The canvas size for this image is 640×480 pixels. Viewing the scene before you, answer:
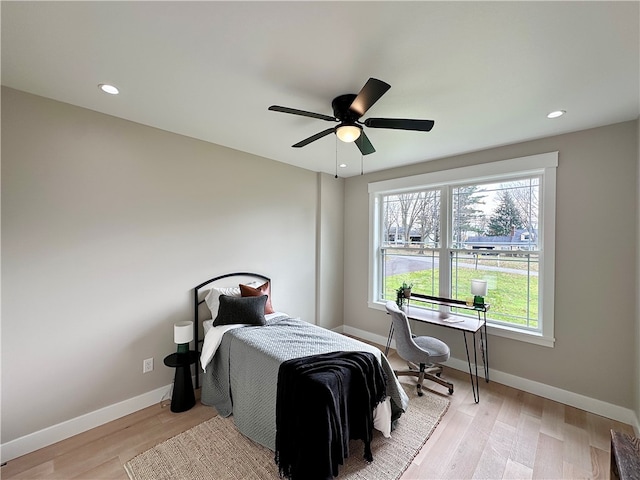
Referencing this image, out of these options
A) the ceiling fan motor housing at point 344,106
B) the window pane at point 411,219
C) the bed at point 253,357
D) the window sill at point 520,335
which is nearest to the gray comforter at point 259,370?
the bed at point 253,357

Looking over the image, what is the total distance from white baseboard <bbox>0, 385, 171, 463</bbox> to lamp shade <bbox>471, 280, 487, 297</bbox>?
332 cm

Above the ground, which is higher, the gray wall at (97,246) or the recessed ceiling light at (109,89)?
the recessed ceiling light at (109,89)

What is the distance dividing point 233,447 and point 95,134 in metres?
2.73

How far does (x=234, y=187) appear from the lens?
317cm

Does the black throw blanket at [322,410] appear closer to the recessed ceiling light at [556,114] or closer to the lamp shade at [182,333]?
the lamp shade at [182,333]

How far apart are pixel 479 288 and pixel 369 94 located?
2.42 metres

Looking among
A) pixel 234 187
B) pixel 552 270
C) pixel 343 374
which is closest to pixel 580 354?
pixel 552 270

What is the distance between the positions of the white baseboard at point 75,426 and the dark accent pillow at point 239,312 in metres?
0.89

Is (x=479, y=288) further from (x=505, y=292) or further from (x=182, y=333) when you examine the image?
(x=182, y=333)

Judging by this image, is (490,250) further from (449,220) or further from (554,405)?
(554,405)

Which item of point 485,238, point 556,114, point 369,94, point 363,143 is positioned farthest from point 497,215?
point 369,94

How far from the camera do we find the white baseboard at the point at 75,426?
6.28 ft

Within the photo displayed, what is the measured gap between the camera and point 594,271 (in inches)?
96.9

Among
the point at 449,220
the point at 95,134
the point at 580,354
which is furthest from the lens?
the point at 449,220
